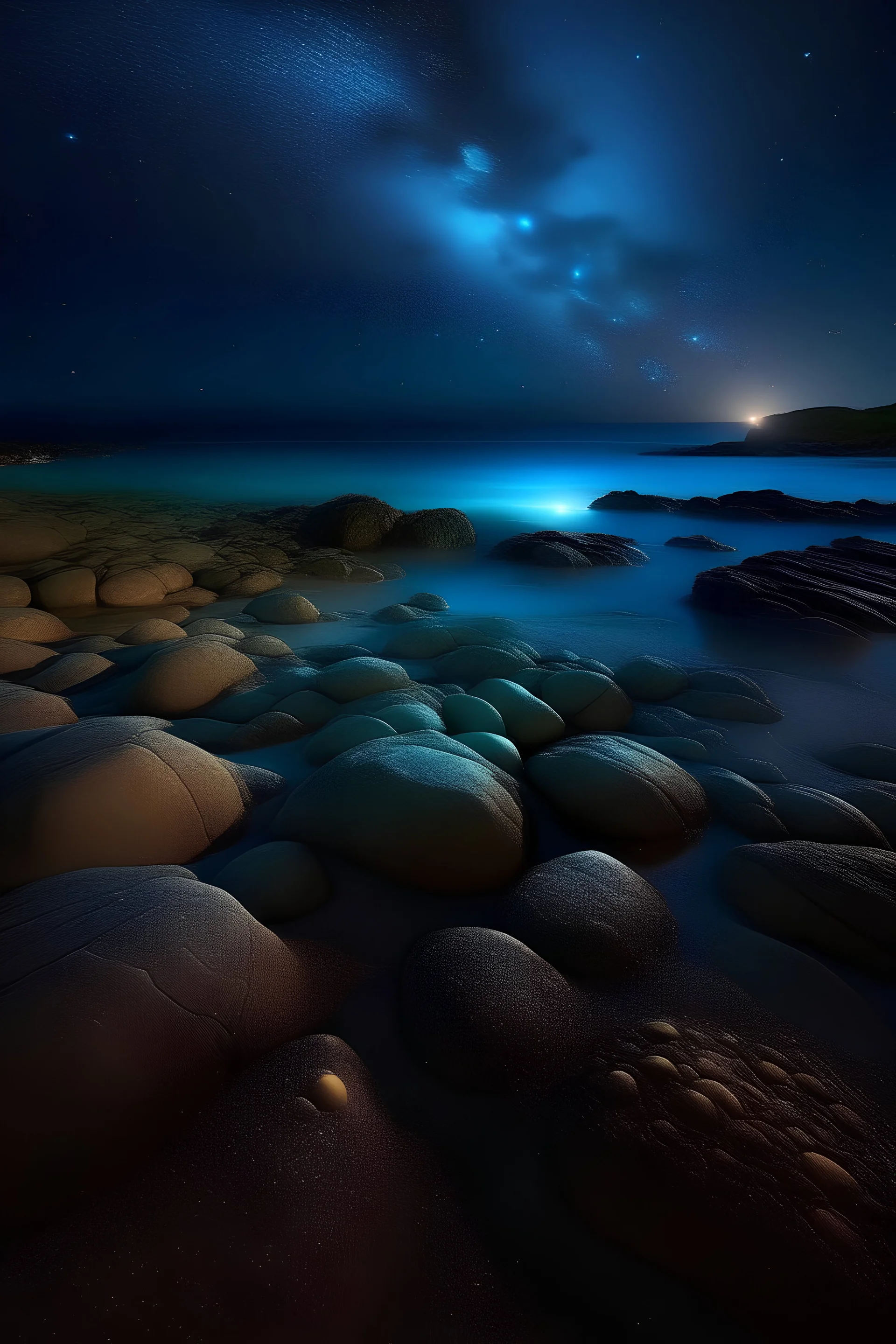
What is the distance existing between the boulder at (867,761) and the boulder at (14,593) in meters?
5.84

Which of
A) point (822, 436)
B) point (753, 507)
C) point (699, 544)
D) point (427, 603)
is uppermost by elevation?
point (822, 436)

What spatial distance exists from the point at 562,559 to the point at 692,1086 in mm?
7742

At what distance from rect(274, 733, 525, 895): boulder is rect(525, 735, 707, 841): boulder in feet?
0.82

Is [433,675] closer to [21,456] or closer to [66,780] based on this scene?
[66,780]

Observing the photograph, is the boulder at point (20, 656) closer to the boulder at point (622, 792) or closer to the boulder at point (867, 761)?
the boulder at point (622, 792)

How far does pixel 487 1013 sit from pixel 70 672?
9.87 feet

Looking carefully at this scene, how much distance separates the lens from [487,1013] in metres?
1.25

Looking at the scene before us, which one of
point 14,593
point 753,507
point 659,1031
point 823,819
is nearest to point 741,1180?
point 659,1031

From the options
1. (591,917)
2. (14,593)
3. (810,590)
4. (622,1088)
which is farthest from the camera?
(810,590)

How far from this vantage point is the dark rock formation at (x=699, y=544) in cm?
991

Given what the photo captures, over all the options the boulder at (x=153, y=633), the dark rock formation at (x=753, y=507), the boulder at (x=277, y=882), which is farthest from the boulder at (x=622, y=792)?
the dark rock formation at (x=753, y=507)

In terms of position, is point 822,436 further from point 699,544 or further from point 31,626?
point 31,626

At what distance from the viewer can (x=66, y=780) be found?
1.68m

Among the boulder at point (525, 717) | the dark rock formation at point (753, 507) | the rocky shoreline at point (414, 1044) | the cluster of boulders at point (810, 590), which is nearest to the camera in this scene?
the rocky shoreline at point (414, 1044)
